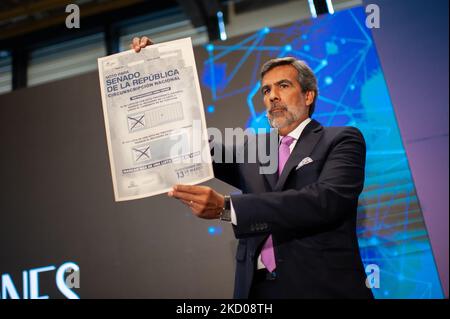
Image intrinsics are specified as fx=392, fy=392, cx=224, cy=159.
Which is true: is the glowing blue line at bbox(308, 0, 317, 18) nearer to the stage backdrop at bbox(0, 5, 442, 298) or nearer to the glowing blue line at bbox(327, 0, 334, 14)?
the glowing blue line at bbox(327, 0, 334, 14)

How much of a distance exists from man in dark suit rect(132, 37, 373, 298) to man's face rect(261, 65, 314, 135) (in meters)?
0.10

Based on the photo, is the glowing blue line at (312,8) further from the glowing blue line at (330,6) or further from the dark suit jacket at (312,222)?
the dark suit jacket at (312,222)

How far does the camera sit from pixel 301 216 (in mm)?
1234

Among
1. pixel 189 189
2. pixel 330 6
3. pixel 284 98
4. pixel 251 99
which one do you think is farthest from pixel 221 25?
pixel 189 189

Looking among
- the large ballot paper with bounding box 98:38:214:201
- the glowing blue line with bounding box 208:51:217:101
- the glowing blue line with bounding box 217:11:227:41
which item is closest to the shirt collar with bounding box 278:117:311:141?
the large ballot paper with bounding box 98:38:214:201

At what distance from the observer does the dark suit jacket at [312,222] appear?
1.23 m

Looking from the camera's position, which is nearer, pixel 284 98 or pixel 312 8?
pixel 284 98

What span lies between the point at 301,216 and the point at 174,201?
190cm

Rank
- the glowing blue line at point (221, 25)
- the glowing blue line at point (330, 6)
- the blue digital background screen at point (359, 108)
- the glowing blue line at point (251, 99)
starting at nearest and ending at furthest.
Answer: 1. the blue digital background screen at point (359, 108)
2. the glowing blue line at point (251, 99)
3. the glowing blue line at point (330, 6)
4. the glowing blue line at point (221, 25)

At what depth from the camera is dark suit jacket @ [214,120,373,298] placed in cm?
123

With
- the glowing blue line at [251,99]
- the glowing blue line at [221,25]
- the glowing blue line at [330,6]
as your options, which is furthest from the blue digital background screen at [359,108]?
the glowing blue line at [221,25]

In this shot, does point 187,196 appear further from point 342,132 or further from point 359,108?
point 359,108

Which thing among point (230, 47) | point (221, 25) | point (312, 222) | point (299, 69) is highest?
point (221, 25)

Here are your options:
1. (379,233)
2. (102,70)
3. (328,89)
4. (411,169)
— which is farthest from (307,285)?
(328,89)
